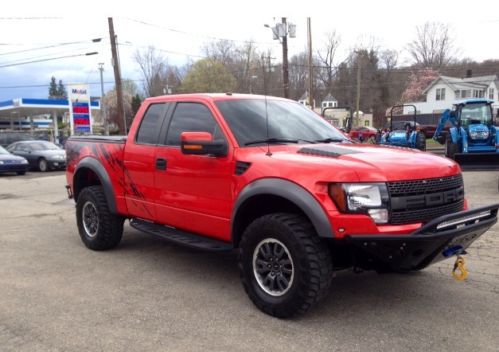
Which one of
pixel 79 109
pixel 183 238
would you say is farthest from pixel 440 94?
pixel 183 238

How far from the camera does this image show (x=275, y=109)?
529 centimetres

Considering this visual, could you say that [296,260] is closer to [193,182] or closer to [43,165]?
[193,182]

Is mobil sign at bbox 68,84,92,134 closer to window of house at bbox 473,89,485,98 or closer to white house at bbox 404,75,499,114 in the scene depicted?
white house at bbox 404,75,499,114

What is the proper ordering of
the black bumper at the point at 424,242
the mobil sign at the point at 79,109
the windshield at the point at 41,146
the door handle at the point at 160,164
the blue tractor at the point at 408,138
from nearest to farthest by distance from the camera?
1. the black bumper at the point at 424,242
2. the door handle at the point at 160,164
3. the blue tractor at the point at 408,138
4. the windshield at the point at 41,146
5. the mobil sign at the point at 79,109

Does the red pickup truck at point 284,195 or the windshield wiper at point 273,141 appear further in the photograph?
the windshield wiper at point 273,141

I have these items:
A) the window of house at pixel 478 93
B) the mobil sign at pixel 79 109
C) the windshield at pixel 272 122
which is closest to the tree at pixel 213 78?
the window of house at pixel 478 93

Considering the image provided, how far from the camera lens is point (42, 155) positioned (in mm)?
21234

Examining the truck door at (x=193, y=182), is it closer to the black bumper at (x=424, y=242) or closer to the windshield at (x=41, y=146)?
the black bumper at (x=424, y=242)

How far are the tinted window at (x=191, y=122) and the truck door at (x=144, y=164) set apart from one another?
221 millimetres

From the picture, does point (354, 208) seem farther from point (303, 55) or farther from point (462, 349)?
point (303, 55)

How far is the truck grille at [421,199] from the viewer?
370 centimetres

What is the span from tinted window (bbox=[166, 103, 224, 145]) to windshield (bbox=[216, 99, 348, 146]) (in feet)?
0.53

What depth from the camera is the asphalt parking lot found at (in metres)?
3.70

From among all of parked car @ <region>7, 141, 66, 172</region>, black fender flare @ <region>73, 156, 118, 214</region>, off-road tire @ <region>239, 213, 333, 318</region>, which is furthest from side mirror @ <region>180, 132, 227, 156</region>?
parked car @ <region>7, 141, 66, 172</region>
